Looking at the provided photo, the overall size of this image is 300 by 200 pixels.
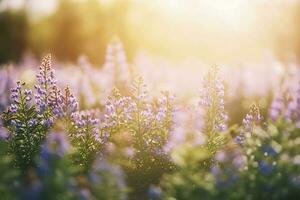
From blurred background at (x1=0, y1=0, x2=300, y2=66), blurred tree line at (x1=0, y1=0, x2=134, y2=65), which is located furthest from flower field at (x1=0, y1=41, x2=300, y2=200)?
blurred tree line at (x1=0, y1=0, x2=134, y2=65)

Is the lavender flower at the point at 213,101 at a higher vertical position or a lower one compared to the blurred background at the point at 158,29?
lower

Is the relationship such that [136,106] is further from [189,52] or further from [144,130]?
[189,52]

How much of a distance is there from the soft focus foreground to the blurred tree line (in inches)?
1012

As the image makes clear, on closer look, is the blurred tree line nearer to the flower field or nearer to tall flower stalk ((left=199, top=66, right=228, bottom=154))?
the flower field

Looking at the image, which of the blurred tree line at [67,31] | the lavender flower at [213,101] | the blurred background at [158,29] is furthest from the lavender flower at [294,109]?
the blurred tree line at [67,31]

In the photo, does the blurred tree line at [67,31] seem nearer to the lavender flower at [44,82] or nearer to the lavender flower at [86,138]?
the lavender flower at [44,82]

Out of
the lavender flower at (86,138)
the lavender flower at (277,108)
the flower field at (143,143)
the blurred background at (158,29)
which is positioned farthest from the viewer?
the blurred background at (158,29)

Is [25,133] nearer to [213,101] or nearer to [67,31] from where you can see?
[213,101]

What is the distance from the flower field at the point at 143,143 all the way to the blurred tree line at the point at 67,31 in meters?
28.1

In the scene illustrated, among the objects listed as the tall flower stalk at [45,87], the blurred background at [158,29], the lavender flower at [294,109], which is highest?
the blurred background at [158,29]

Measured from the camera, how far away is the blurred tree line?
47.7 metres

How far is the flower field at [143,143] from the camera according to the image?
7.80m

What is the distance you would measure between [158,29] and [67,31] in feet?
31.8

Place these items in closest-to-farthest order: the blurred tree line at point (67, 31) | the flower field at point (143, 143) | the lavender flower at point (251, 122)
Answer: the flower field at point (143, 143) < the lavender flower at point (251, 122) < the blurred tree line at point (67, 31)
